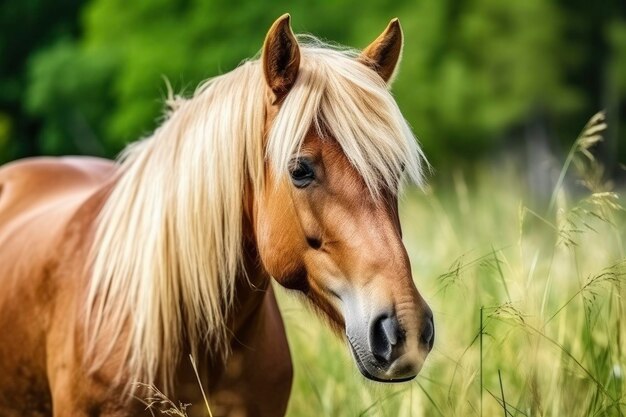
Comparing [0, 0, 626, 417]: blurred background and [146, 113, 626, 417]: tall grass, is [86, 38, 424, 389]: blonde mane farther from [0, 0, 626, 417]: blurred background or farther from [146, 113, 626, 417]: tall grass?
[0, 0, 626, 417]: blurred background

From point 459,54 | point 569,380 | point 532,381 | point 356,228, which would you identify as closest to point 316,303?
point 356,228

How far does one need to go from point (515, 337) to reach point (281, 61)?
75.4 inches

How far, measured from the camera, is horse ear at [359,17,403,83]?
3.02 m

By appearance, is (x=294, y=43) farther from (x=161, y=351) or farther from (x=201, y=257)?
(x=161, y=351)

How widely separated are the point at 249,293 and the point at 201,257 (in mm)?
214

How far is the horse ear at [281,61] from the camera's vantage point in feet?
9.03

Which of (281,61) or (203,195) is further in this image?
(203,195)

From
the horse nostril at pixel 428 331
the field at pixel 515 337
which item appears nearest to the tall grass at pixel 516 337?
the field at pixel 515 337

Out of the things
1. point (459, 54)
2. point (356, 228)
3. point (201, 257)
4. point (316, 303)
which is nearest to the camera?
point (356, 228)

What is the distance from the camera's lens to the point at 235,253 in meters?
2.95

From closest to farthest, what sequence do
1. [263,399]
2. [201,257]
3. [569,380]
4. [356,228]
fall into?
[356,228] → [201,257] → [263,399] → [569,380]

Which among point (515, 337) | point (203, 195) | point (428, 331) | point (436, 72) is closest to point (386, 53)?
point (203, 195)

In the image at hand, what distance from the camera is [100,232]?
3238 millimetres

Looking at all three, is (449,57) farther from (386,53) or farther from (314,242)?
(314,242)
